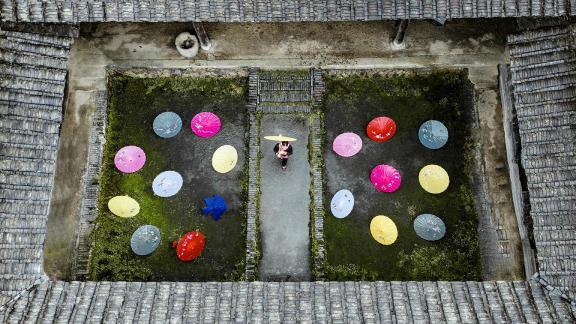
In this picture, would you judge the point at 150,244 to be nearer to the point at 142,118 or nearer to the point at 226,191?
the point at 226,191

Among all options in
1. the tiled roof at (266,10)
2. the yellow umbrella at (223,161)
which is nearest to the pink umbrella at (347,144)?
the yellow umbrella at (223,161)

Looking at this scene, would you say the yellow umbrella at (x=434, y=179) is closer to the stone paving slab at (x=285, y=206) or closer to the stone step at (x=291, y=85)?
the stone paving slab at (x=285, y=206)

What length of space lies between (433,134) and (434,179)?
1278mm

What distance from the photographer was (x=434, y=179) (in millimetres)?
15461

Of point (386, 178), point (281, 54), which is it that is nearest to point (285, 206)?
point (386, 178)

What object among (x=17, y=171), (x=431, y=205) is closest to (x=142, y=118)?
(x=17, y=171)

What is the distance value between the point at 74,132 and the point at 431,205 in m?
10.3

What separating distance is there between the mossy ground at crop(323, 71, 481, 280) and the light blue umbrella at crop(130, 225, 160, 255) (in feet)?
15.2

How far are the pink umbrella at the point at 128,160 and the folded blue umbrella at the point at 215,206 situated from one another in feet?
7.18

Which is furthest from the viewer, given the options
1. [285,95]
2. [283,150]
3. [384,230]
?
[285,95]

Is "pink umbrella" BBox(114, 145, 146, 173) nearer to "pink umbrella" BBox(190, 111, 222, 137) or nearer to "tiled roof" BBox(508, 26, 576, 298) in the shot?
"pink umbrella" BBox(190, 111, 222, 137)

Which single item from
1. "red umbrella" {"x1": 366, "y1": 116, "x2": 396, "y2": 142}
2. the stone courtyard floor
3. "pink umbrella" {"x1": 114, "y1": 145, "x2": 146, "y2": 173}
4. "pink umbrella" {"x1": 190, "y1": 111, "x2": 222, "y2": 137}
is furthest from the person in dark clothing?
"pink umbrella" {"x1": 114, "y1": 145, "x2": 146, "y2": 173}

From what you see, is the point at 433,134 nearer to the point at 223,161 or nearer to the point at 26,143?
the point at 223,161

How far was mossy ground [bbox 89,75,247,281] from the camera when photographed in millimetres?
15258
